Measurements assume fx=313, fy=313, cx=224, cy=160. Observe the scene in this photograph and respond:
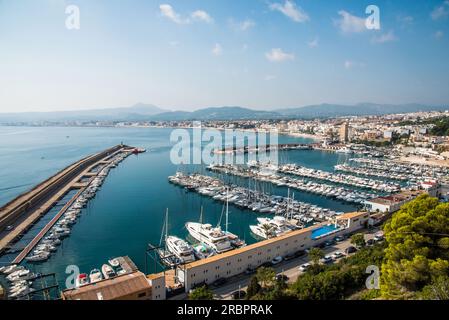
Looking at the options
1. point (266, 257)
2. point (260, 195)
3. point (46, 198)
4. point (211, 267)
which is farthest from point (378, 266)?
point (46, 198)

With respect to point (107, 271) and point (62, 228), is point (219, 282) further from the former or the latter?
point (62, 228)

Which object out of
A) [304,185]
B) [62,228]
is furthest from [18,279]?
[304,185]

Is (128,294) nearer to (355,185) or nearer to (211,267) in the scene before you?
(211,267)

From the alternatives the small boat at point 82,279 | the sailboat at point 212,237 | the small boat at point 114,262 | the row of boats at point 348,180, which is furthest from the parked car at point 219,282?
the row of boats at point 348,180

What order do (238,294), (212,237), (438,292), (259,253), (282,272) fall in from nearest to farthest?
(438,292)
(238,294)
(282,272)
(259,253)
(212,237)

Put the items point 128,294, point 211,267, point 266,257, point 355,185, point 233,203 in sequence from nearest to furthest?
point 128,294 → point 211,267 → point 266,257 → point 233,203 → point 355,185

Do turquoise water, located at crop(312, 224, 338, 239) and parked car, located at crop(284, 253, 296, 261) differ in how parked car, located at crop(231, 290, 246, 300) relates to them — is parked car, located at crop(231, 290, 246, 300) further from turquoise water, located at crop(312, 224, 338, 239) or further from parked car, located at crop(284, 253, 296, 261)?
turquoise water, located at crop(312, 224, 338, 239)

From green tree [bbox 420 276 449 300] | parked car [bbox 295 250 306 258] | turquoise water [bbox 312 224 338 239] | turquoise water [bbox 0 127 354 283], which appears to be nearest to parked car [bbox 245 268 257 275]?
parked car [bbox 295 250 306 258]

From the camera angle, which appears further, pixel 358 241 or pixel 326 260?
pixel 358 241
